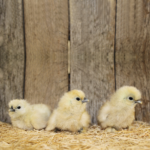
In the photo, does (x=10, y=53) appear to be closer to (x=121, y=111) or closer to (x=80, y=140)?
(x=80, y=140)

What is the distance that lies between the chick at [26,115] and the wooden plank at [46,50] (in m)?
0.35

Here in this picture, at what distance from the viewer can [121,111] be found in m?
2.38

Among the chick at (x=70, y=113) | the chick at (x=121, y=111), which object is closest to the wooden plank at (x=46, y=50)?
the chick at (x=70, y=113)

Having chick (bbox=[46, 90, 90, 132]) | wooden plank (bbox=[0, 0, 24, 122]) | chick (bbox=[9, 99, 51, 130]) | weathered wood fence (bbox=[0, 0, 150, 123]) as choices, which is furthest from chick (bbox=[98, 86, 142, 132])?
wooden plank (bbox=[0, 0, 24, 122])

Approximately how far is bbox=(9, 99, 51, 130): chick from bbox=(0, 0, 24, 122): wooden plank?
395mm

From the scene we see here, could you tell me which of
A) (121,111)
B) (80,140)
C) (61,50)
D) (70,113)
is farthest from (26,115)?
(121,111)

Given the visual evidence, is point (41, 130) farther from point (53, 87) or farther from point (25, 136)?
point (53, 87)

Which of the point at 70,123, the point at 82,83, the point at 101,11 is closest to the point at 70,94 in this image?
the point at 70,123

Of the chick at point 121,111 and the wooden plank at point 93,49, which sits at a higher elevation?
the wooden plank at point 93,49

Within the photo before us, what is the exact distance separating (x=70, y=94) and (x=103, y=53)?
33.7 inches

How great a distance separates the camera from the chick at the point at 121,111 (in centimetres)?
234

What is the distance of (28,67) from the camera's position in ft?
9.82

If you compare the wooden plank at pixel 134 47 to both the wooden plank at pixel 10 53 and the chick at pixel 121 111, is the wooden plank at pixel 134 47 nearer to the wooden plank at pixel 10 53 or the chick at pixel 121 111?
the chick at pixel 121 111

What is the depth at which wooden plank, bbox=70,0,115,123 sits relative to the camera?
2.83 meters
